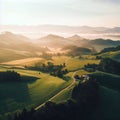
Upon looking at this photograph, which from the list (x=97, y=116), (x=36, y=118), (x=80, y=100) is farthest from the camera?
(x=80, y=100)

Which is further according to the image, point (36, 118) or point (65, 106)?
point (65, 106)

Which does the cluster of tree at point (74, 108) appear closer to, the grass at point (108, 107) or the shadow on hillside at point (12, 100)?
the grass at point (108, 107)

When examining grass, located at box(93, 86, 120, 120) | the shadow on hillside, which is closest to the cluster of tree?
grass, located at box(93, 86, 120, 120)

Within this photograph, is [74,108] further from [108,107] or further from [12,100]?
[12,100]

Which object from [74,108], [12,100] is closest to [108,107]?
[74,108]

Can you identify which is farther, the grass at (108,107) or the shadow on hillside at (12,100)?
the shadow on hillside at (12,100)

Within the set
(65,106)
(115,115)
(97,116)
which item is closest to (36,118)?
(65,106)

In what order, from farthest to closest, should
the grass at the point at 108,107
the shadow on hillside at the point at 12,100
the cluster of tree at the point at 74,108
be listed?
1. the shadow on hillside at the point at 12,100
2. the grass at the point at 108,107
3. the cluster of tree at the point at 74,108

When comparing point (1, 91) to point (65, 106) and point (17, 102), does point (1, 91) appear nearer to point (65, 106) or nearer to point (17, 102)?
point (17, 102)

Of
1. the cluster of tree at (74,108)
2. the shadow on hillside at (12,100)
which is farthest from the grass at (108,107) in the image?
the shadow on hillside at (12,100)
